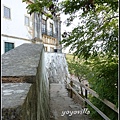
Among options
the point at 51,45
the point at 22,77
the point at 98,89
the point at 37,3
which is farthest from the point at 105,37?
the point at 51,45

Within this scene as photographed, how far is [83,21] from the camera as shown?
2260 millimetres

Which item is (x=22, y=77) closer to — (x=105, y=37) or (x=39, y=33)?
(x=105, y=37)

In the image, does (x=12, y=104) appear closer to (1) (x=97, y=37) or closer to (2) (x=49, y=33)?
(1) (x=97, y=37)

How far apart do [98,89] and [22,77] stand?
1.07 m

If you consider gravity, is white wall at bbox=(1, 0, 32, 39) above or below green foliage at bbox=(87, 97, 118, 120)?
above

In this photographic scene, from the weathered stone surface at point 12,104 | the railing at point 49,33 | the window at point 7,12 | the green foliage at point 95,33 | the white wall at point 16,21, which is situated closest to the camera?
the weathered stone surface at point 12,104

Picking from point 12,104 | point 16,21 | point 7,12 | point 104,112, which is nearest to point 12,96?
point 12,104

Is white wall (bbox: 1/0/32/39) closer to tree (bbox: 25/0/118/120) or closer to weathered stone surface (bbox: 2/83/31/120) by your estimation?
tree (bbox: 25/0/118/120)

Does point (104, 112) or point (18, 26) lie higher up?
point (18, 26)

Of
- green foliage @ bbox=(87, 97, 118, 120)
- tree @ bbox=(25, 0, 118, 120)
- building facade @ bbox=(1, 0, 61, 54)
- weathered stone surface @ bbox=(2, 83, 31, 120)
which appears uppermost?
building facade @ bbox=(1, 0, 61, 54)

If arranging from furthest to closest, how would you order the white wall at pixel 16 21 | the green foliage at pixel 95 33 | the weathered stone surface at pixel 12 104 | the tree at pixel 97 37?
the white wall at pixel 16 21 < the green foliage at pixel 95 33 < the tree at pixel 97 37 < the weathered stone surface at pixel 12 104

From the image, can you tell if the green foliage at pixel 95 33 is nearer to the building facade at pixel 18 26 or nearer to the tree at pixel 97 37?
the tree at pixel 97 37

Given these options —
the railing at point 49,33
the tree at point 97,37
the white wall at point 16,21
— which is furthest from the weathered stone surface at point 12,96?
the railing at point 49,33

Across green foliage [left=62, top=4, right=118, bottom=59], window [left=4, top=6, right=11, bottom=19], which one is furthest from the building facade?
green foliage [left=62, top=4, right=118, bottom=59]
